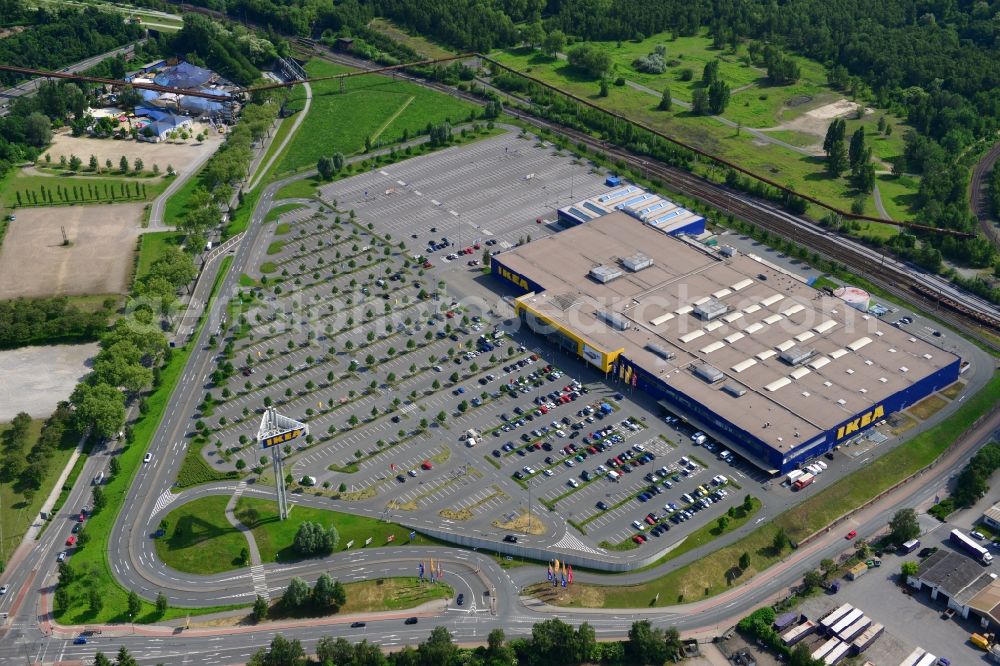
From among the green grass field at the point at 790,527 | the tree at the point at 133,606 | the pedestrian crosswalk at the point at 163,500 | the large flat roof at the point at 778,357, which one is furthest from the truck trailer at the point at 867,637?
the pedestrian crosswalk at the point at 163,500

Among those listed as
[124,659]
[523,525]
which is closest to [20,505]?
[124,659]

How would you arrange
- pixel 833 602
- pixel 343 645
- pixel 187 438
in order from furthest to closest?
pixel 187 438 < pixel 833 602 < pixel 343 645

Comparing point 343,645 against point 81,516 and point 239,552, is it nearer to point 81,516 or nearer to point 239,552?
point 239,552

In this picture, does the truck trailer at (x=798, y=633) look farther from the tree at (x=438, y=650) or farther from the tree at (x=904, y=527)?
the tree at (x=438, y=650)

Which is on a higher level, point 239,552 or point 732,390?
point 732,390

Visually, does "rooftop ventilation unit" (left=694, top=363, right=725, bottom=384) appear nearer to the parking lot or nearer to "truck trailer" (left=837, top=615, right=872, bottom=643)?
the parking lot

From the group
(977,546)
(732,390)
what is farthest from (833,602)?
(732,390)
